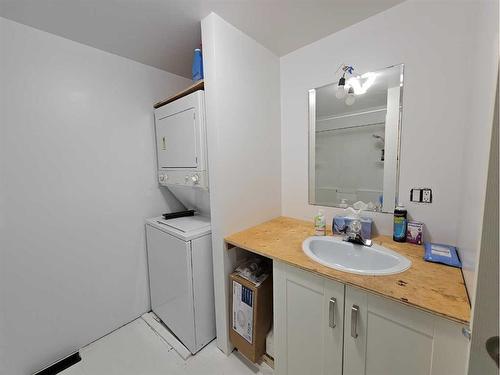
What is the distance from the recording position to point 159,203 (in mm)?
2111

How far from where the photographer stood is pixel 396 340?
2.67 ft

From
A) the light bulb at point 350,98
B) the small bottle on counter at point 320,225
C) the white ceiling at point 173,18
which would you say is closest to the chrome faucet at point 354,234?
the small bottle on counter at point 320,225

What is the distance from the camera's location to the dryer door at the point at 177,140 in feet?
5.07

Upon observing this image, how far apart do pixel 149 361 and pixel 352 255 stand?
5.63 ft

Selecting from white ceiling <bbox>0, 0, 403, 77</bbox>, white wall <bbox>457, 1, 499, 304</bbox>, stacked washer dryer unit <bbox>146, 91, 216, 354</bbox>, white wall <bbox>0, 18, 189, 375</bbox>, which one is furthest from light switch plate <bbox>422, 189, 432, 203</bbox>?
white wall <bbox>0, 18, 189, 375</bbox>

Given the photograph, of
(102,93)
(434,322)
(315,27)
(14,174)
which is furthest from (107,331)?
(315,27)

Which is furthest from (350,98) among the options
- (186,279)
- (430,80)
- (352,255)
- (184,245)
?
(186,279)

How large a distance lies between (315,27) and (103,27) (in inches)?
60.5

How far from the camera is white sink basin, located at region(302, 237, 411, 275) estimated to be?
111 centimetres

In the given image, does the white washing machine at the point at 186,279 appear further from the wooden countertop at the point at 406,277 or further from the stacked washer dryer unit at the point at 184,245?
the wooden countertop at the point at 406,277

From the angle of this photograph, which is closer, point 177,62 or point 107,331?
point 107,331

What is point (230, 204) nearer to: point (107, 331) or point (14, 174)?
point (14, 174)

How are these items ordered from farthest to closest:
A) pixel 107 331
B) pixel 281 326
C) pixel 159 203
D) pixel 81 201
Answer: pixel 159 203 → pixel 107 331 → pixel 81 201 → pixel 281 326

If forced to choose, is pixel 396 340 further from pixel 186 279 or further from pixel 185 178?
pixel 185 178
